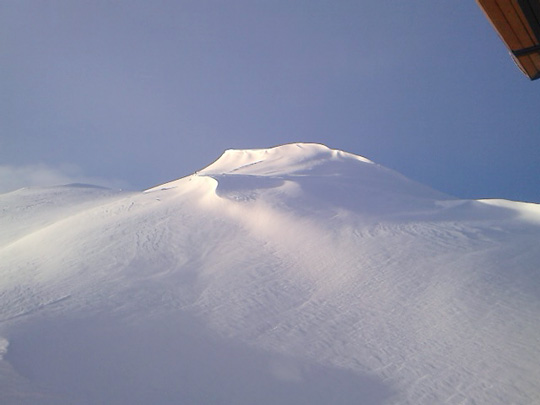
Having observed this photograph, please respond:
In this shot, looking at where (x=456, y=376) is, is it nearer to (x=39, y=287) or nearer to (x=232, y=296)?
(x=232, y=296)

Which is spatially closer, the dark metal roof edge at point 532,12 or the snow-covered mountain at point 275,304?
the dark metal roof edge at point 532,12

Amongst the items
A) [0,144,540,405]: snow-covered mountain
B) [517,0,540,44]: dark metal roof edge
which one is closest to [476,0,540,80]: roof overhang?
[517,0,540,44]: dark metal roof edge

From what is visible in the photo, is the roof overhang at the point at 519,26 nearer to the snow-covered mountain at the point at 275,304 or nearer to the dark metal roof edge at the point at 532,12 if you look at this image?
the dark metal roof edge at the point at 532,12

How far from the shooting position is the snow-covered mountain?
591cm

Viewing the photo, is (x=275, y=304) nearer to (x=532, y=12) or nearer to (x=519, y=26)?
(x=519, y=26)

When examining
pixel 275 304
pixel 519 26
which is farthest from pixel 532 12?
pixel 275 304

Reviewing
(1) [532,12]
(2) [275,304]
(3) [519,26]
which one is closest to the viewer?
(1) [532,12]

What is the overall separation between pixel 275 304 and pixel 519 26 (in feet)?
21.1

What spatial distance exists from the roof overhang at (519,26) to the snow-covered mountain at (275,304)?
4.62 m

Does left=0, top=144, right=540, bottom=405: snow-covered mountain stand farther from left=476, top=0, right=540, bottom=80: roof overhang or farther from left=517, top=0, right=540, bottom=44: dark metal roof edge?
left=517, top=0, right=540, bottom=44: dark metal roof edge

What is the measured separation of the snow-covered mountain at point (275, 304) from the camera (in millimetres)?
5910

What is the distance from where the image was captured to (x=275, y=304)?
8.02 metres

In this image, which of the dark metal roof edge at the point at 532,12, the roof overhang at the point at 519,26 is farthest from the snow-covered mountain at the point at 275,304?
the dark metal roof edge at the point at 532,12

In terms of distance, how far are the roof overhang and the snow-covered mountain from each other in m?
4.62
